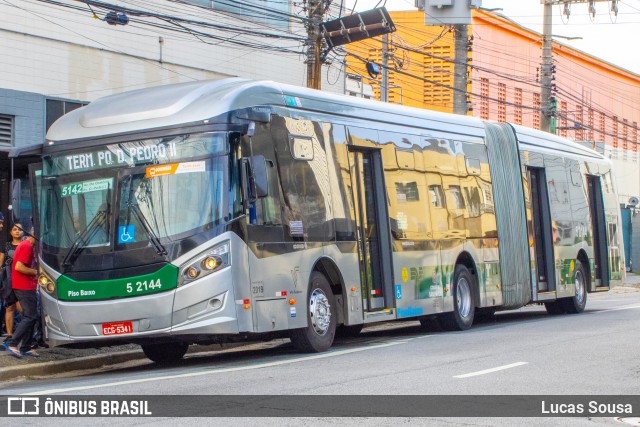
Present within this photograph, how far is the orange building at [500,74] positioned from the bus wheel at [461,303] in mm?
19153

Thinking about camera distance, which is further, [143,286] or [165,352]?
[165,352]

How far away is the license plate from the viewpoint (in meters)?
12.8

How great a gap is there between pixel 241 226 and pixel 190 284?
87 cm

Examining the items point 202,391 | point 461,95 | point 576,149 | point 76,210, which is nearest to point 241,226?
point 76,210

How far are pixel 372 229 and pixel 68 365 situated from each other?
4520mm

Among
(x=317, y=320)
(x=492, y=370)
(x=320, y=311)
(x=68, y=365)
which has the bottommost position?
(x=492, y=370)

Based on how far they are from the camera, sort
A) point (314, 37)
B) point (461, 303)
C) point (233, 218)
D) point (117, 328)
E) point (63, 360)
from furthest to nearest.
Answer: point (314, 37), point (461, 303), point (63, 360), point (117, 328), point (233, 218)

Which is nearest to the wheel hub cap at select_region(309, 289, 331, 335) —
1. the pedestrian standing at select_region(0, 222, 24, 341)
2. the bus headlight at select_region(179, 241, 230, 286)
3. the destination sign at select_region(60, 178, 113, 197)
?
the bus headlight at select_region(179, 241, 230, 286)

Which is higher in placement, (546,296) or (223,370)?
(546,296)

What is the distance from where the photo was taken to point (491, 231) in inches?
768

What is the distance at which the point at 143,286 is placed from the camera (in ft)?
42.0

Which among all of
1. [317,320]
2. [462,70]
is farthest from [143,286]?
[462,70]

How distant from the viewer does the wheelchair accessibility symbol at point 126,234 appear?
12945mm

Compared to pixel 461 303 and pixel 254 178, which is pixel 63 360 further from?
pixel 461 303
